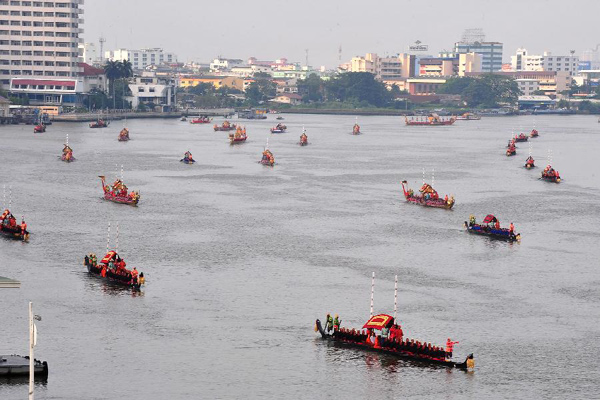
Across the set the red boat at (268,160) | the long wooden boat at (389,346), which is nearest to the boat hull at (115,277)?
the long wooden boat at (389,346)

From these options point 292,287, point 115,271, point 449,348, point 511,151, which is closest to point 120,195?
point 115,271

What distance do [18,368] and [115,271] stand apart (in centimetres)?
1993

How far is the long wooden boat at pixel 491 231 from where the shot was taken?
8919 cm

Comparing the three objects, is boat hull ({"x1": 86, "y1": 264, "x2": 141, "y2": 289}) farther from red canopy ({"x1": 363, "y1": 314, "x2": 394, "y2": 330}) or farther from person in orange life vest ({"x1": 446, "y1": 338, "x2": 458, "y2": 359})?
person in orange life vest ({"x1": 446, "y1": 338, "x2": 458, "y2": 359})

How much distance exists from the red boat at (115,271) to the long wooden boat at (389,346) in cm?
A: 1420

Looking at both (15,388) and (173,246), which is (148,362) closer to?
(15,388)

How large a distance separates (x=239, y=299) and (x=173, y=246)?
17473 mm

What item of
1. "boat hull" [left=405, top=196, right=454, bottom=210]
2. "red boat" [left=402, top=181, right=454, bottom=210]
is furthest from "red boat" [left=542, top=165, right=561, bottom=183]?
"boat hull" [left=405, top=196, right=454, bottom=210]

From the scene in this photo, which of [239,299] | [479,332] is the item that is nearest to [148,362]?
[239,299]

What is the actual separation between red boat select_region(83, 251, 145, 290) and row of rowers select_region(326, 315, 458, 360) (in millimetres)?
15012

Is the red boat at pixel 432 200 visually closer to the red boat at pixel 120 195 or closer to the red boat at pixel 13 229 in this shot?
the red boat at pixel 120 195

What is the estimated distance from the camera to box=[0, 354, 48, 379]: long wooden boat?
5078 cm

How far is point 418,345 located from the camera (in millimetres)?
56500

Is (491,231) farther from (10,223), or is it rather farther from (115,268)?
(10,223)
